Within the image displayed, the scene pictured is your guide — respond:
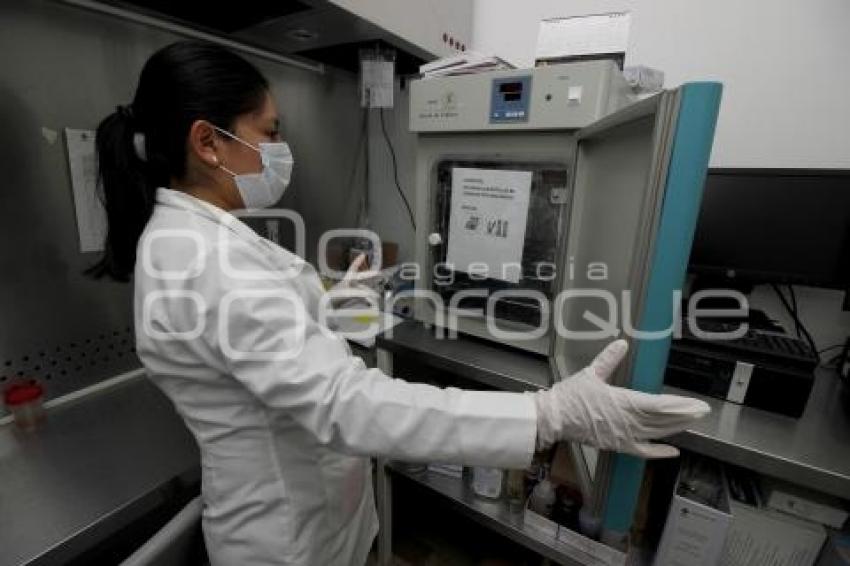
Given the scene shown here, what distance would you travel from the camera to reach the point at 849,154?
1042 millimetres

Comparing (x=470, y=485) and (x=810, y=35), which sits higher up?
(x=810, y=35)

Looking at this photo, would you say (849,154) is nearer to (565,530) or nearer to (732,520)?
(732,520)

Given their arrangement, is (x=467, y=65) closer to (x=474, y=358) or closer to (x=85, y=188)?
(x=474, y=358)

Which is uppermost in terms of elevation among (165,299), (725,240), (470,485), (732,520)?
(725,240)

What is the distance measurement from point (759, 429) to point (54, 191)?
1.59m

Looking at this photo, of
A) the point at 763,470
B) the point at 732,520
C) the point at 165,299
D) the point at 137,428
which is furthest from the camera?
the point at 137,428

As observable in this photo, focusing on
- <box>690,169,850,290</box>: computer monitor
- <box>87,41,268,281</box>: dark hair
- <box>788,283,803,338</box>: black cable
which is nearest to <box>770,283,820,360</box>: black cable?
<box>788,283,803,338</box>: black cable

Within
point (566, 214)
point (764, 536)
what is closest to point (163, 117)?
point (566, 214)

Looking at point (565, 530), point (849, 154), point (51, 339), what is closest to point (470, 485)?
point (565, 530)

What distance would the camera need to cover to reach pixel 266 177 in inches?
30.7

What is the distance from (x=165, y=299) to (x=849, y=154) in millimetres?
1532

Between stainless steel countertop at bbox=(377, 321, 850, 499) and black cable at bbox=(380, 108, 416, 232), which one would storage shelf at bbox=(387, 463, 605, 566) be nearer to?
stainless steel countertop at bbox=(377, 321, 850, 499)

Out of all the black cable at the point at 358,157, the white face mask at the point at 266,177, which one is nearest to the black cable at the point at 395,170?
the black cable at the point at 358,157

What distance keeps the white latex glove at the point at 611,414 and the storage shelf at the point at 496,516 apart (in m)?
0.60
